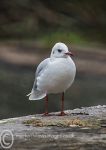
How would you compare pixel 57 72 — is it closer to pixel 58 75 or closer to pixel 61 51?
pixel 58 75

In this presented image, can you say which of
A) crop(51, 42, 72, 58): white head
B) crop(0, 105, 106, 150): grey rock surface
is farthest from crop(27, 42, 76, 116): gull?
crop(0, 105, 106, 150): grey rock surface

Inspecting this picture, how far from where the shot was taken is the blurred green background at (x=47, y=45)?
27.5 feet

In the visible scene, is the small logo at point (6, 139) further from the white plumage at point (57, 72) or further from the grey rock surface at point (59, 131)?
the white plumage at point (57, 72)

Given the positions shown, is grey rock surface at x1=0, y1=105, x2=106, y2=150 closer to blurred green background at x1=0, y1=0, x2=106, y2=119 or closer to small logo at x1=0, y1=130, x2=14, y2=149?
small logo at x1=0, y1=130, x2=14, y2=149

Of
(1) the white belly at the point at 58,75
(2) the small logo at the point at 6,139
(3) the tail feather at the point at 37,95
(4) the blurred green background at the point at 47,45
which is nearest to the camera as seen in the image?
(2) the small logo at the point at 6,139

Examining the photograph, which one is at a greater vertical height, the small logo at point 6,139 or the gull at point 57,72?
the gull at point 57,72

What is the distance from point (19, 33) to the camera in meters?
14.8

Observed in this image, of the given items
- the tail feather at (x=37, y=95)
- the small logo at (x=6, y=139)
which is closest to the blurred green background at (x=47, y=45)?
the tail feather at (x=37, y=95)

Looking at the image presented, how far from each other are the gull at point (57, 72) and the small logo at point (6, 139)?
0.46 m

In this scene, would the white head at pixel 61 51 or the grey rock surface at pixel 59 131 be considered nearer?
the grey rock surface at pixel 59 131

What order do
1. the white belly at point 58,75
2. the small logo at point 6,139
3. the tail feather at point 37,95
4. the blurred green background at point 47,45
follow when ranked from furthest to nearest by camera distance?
the blurred green background at point 47,45
the tail feather at point 37,95
the white belly at point 58,75
the small logo at point 6,139

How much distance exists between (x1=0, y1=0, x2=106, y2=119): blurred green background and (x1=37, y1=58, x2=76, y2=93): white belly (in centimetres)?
303

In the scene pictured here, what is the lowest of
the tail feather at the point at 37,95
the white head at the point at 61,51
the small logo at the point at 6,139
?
the small logo at the point at 6,139

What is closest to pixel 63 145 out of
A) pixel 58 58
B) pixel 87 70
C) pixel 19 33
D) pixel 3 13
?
pixel 58 58
